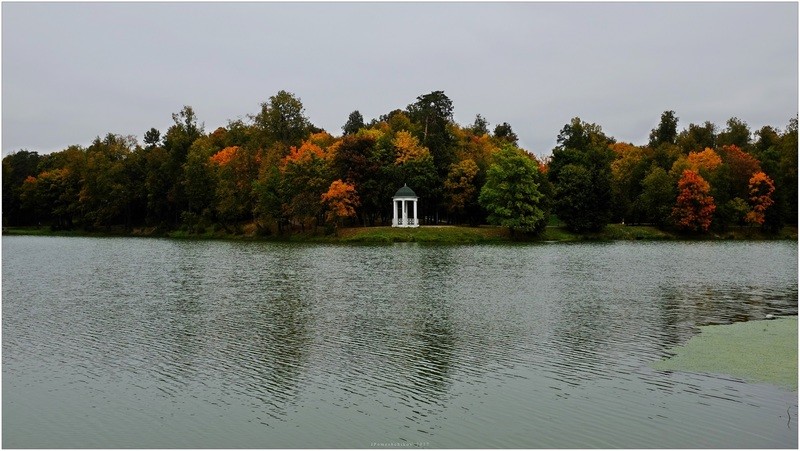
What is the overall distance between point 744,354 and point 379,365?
9.38m

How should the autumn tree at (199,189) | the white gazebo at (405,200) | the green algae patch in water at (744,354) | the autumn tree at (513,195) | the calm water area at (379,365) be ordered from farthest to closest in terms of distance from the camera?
the autumn tree at (199,189)
the white gazebo at (405,200)
the autumn tree at (513,195)
the green algae patch in water at (744,354)
the calm water area at (379,365)

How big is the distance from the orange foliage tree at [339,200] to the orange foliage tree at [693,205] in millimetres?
41196

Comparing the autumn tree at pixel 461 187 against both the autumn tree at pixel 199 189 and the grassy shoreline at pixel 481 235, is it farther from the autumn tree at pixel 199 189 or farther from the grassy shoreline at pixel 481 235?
the autumn tree at pixel 199 189

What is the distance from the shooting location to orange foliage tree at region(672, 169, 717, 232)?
84.9 m

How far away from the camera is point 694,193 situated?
85.1 meters

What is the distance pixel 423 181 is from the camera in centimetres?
8606

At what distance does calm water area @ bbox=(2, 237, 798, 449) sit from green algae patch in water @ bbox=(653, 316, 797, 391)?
0.69 m

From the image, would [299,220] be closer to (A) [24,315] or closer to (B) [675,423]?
(A) [24,315]

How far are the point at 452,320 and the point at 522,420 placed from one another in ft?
35.9

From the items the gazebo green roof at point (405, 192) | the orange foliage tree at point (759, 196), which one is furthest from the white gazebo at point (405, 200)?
the orange foliage tree at point (759, 196)

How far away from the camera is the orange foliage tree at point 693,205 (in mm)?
84938

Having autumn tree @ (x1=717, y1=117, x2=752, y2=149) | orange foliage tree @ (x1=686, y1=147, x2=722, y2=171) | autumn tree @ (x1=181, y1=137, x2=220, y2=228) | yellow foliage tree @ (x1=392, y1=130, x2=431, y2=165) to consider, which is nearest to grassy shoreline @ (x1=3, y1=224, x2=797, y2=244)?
autumn tree @ (x1=181, y1=137, x2=220, y2=228)

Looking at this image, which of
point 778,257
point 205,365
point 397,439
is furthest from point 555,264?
point 397,439

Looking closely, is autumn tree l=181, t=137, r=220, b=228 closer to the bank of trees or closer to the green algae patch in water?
the bank of trees
